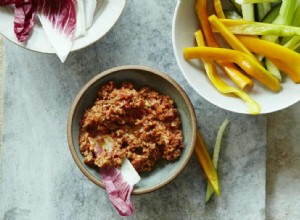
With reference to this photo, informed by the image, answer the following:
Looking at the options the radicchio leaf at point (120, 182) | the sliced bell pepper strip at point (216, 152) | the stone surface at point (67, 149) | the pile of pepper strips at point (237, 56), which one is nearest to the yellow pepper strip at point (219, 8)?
the pile of pepper strips at point (237, 56)

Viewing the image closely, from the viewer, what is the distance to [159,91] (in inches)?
66.5

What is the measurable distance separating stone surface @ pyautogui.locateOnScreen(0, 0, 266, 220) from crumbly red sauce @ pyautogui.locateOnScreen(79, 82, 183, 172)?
0.14m

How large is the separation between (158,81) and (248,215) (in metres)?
0.53

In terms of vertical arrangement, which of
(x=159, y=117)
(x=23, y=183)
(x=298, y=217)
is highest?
(x=159, y=117)

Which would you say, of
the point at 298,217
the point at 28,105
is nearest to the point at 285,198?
the point at 298,217

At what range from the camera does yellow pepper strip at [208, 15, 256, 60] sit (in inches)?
61.1

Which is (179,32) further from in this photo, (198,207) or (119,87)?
(198,207)

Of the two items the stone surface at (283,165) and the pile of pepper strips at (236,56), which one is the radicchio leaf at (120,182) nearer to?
the pile of pepper strips at (236,56)

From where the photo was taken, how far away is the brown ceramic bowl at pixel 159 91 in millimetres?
1602

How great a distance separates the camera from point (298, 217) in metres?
1.81

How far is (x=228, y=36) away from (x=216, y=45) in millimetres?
77

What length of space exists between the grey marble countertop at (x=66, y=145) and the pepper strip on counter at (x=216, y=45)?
0.18 m

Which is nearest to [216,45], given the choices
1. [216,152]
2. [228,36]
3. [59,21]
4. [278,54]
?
[228,36]

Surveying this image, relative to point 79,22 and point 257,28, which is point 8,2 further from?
point 257,28
